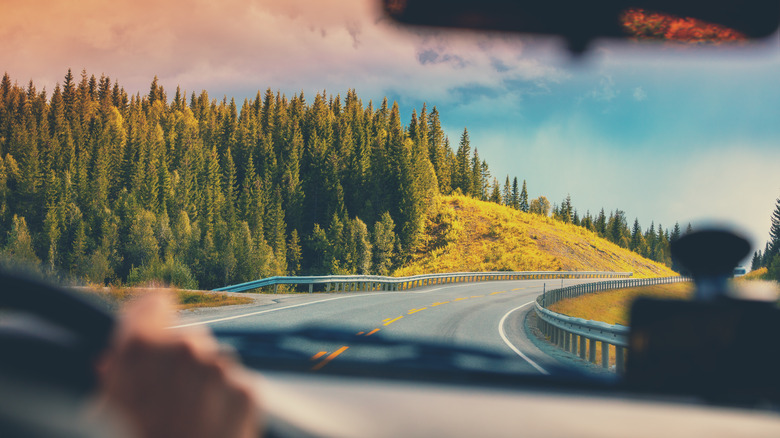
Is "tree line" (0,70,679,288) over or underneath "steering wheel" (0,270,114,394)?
over

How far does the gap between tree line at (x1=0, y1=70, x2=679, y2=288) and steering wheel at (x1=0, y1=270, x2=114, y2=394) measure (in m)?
45.8

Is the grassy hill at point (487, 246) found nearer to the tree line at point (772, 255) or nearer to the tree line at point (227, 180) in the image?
the tree line at point (227, 180)

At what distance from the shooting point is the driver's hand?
81 centimetres

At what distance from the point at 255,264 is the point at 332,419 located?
61.1 meters

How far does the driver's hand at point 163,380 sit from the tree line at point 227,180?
46300 millimetres

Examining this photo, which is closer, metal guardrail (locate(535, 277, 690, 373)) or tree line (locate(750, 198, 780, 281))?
tree line (locate(750, 198, 780, 281))

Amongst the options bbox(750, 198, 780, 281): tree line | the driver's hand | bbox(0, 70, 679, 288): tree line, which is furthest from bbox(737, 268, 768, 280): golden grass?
bbox(0, 70, 679, 288): tree line

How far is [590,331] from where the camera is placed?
18.4 feet

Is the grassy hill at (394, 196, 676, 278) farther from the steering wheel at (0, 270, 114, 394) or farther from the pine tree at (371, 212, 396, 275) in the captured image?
the steering wheel at (0, 270, 114, 394)

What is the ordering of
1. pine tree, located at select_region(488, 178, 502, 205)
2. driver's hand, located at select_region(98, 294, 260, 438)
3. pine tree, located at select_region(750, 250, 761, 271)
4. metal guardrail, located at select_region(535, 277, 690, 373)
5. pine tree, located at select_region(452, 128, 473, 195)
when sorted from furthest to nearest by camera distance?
1. pine tree, located at select_region(488, 178, 502, 205)
2. pine tree, located at select_region(452, 128, 473, 195)
3. metal guardrail, located at select_region(535, 277, 690, 373)
4. pine tree, located at select_region(750, 250, 761, 271)
5. driver's hand, located at select_region(98, 294, 260, 438)

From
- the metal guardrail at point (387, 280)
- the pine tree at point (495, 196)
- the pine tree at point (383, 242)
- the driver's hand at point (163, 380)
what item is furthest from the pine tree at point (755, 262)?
the pine tree at point (495, 196)

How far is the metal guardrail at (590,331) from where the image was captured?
2.04 metres

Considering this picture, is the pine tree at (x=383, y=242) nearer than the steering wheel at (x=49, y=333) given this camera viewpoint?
No

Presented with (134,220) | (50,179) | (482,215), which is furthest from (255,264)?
(482,215)
